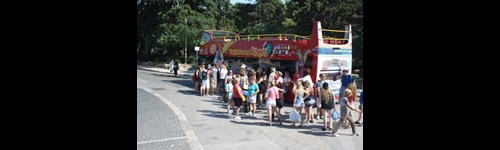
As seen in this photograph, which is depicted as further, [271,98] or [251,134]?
[271,98]

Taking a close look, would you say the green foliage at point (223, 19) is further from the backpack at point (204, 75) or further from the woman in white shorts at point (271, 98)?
the woman in white shorts at point (271, 98)

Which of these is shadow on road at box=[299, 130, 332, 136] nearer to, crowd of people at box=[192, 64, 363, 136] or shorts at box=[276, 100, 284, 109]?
crowd of people at box=[192, 64, 363, 136]

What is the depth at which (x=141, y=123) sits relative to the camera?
10.2 meters

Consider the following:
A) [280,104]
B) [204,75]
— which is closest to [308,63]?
[280,104]

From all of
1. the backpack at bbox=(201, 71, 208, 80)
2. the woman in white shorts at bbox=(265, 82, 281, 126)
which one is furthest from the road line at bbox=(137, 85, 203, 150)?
the backpack at bbox=(201, 71, 208, 80)

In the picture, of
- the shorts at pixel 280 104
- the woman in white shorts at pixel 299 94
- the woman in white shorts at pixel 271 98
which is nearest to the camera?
the woman in white shorts at pixel 299 94

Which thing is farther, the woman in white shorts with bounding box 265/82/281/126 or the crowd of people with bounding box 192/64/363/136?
the woman in white shorts with bounding box 265/82/281/126

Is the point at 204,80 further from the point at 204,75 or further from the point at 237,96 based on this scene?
the point at 237,96

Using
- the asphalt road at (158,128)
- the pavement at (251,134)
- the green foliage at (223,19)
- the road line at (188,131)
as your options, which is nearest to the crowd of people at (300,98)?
the pavement at (251,134)

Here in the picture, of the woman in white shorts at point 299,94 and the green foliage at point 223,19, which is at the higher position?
the green foliage at point 223,19
